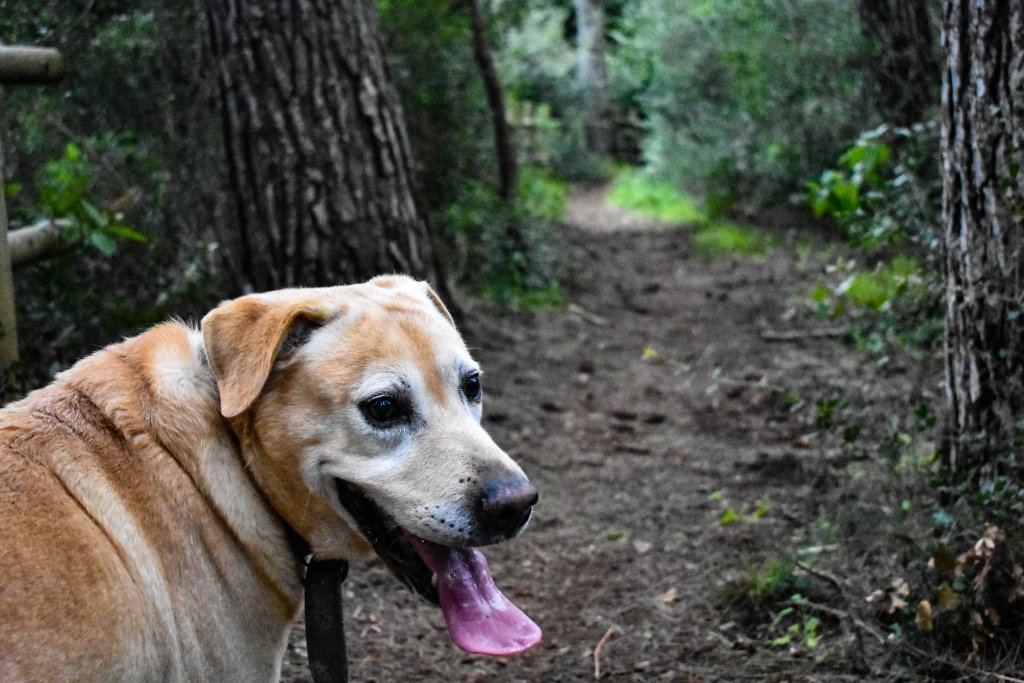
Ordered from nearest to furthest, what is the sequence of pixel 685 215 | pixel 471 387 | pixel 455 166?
pixel 471 387
pixel 455 166
pixel 685 215

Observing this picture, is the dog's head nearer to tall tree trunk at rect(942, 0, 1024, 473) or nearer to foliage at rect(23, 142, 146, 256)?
tall tree trunk at rect(942, 0, 1024, 473)

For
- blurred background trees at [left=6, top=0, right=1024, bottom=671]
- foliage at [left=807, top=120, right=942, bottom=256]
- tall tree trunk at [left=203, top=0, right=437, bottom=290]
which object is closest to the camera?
blurred background trees at [left=6, top=0, right=1024, bottom=671]

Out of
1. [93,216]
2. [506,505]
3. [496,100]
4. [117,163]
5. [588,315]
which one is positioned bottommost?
[588,315]

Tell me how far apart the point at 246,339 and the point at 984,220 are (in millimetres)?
2460

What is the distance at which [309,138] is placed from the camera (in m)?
5.47

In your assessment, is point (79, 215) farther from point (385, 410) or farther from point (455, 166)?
point (455, 166)

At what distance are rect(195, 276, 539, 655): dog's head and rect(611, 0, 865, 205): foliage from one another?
25.8ft

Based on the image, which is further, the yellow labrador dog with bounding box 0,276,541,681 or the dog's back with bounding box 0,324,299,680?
the yellow labrador dog with bounding box 0,276,541,681

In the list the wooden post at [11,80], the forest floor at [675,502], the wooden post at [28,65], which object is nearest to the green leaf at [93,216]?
the wooden post at [11,80]

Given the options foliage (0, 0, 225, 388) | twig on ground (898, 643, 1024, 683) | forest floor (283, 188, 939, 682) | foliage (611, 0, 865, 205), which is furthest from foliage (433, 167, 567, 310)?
twig on ground (898, 643, 1024, 683)

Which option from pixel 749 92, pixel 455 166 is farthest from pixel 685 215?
pixel 455 166

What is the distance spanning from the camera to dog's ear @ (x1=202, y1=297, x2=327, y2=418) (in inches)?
103

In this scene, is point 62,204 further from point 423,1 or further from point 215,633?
point 423,1

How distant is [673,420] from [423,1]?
4567 mm
